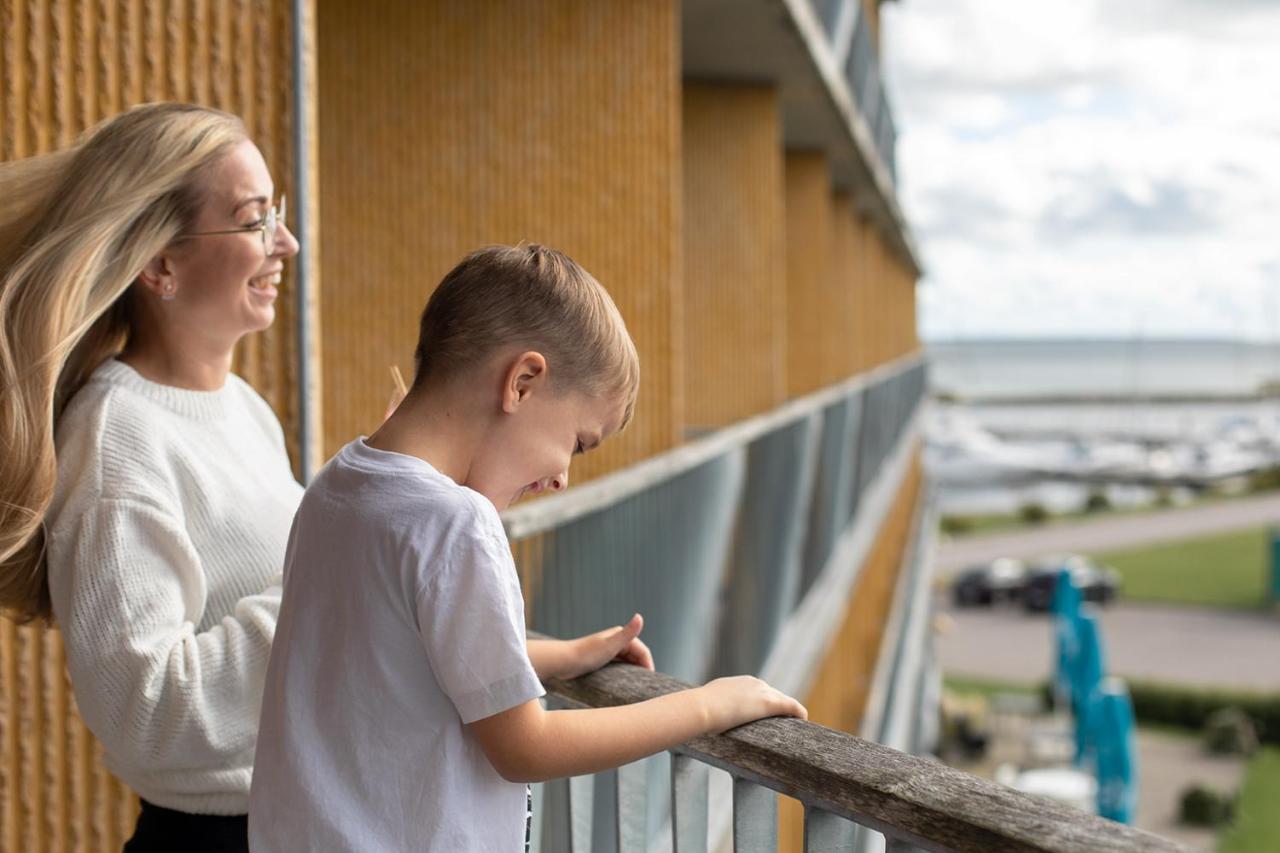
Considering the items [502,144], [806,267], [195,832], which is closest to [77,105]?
[195,832]

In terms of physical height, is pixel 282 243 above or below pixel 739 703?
above

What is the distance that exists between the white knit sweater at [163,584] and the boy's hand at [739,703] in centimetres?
60

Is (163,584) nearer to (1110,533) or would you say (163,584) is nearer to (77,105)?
(77,105)

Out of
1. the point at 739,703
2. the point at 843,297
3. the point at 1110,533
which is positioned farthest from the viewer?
the point at 1110,533

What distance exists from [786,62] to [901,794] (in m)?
8.48

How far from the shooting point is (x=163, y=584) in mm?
1975

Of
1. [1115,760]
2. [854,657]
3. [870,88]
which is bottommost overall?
[1115,760]

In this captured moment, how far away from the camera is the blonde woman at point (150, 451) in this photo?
6.44 ft

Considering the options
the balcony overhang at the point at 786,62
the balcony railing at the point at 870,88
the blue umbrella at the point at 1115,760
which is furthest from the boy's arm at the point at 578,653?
the blue umbrella at the point at 1115,760

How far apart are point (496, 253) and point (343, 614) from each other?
42cm

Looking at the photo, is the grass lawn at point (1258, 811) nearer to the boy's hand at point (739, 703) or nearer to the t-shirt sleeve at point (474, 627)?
the boy's hand at point (739, 703)

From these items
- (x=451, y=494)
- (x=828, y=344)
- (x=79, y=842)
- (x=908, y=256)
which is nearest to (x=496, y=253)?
(x=451, y=494)

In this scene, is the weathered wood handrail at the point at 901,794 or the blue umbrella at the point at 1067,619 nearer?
the weathered wood handrail at the point at 901,794

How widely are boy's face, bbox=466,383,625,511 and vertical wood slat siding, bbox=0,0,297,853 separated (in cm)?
164
